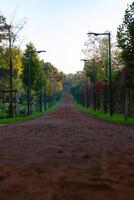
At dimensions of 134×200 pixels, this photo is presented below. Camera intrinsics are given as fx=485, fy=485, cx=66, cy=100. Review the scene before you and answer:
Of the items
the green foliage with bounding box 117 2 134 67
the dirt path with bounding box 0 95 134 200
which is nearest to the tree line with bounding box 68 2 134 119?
the green foliage with bounding box 117 2 134 67

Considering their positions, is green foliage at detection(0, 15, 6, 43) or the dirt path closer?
the dirt path

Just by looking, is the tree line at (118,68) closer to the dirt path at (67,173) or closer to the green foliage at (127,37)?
the green foliage at (127,37)

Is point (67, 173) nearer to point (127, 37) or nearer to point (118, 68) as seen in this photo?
point (127, 37)

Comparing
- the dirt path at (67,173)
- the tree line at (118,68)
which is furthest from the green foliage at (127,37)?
the dirt path at (67,173)

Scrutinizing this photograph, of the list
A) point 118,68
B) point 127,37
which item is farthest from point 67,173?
point 118,68

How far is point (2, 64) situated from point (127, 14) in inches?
619

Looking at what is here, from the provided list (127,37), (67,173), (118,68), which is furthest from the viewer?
(118,68)

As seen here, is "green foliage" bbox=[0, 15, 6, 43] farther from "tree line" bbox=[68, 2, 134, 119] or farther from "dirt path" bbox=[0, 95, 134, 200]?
"dirt path" bbox=[0, 95, 134, 200]

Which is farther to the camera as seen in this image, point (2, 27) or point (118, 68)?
point (118, 68)

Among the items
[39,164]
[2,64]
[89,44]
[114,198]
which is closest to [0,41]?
[2,64]

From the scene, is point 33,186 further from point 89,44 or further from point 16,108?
point 89,44

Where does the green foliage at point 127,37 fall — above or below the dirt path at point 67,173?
above

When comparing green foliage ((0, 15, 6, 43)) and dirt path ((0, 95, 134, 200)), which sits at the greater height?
green foliage ((0, 15, 6, 43))

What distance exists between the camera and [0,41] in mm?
51750
